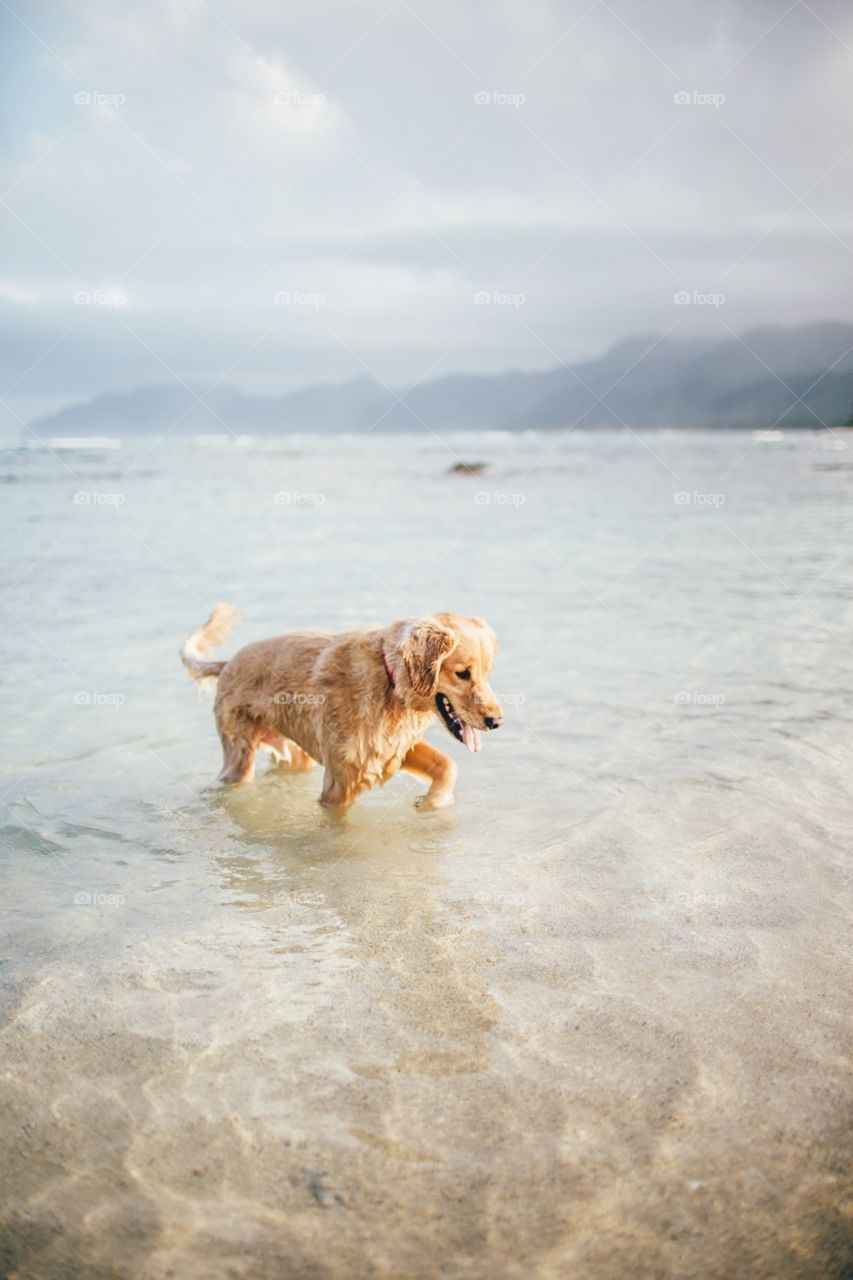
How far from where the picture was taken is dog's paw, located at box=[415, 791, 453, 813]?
625 cm

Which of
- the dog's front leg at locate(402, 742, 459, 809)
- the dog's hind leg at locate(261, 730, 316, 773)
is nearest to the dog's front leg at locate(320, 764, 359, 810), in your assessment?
the dog's front leg at locate(402, 742, 459, 809)

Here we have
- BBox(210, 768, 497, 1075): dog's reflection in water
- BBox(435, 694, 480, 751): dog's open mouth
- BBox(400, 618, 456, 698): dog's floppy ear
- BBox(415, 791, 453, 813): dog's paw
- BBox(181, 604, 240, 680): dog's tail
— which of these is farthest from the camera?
BBox(181, 604, 240, 680): dog's tail

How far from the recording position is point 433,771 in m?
6.30

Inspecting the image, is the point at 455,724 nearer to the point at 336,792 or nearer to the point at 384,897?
the point at 336,792

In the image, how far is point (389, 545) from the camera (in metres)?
18.1

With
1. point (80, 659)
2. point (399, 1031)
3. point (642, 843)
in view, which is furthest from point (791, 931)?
point (80, 659)

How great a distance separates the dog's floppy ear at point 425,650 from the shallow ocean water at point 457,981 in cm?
96

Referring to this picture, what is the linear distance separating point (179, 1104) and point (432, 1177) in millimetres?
908

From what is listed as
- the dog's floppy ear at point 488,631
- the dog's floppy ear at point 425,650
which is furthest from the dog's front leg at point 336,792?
the dog's floppy ear at point 488,631

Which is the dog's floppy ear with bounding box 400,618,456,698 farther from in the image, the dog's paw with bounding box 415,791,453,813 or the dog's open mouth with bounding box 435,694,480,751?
the dog's paw with bounding box 415,791,453,813

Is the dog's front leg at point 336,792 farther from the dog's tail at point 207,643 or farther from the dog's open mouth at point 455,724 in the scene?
the dog's tail at point 207,643

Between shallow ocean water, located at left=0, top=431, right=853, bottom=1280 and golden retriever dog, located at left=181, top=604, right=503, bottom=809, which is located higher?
golden retriever dog, located at left=181, top=604, right=503, bottom=809

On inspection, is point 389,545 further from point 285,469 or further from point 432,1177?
point 285,469

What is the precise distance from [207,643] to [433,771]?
211 centimetres
